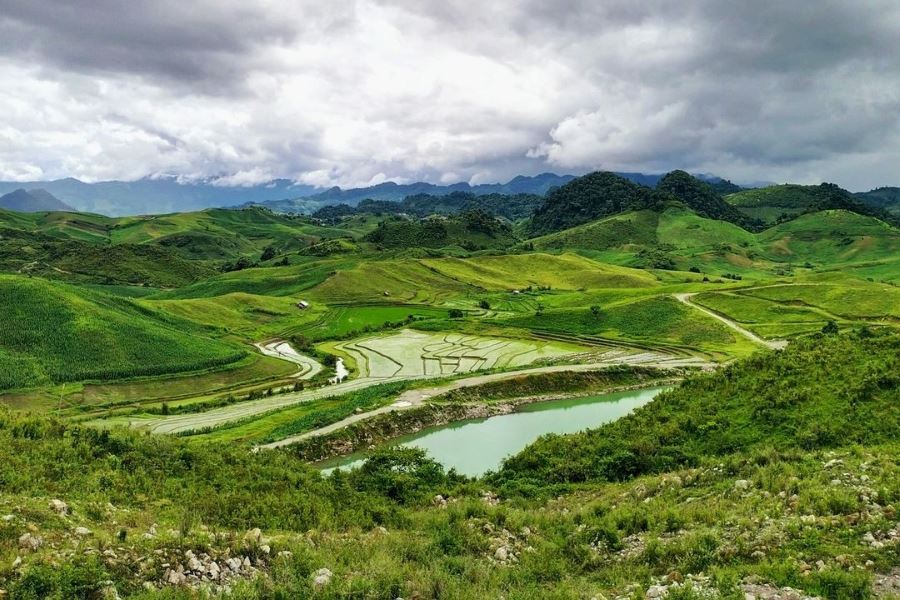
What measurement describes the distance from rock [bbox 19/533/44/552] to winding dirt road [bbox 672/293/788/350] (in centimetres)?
7750

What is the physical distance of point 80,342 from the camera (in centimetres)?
6612

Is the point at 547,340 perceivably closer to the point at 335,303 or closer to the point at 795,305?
the point at 795,305

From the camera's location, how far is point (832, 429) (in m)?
25.5

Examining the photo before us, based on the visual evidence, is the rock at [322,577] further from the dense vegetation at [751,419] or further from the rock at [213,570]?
the dense vegetation at [751,419]

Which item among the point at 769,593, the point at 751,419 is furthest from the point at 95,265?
the point at 769,593

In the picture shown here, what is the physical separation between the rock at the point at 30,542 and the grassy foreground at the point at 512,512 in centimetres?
6

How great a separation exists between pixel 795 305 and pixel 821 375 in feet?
259

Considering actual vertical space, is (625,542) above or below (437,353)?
above

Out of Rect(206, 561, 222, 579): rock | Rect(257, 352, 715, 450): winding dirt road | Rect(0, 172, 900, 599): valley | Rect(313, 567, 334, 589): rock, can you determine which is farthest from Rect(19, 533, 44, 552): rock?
Rect(257, 352, 715, 450): winding dirt road

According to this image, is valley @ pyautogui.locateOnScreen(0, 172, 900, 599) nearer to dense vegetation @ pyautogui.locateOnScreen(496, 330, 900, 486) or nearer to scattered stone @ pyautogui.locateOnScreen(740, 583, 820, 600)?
dense vegetation @ pyautogui.locateOnScreen(496, 330, 900, 486)

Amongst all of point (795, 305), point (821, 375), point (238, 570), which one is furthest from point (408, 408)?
point (795, 305)

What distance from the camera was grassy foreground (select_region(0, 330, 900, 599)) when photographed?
44.7 ft

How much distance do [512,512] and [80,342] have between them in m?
65.4

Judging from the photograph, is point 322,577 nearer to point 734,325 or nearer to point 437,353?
point 437,353
